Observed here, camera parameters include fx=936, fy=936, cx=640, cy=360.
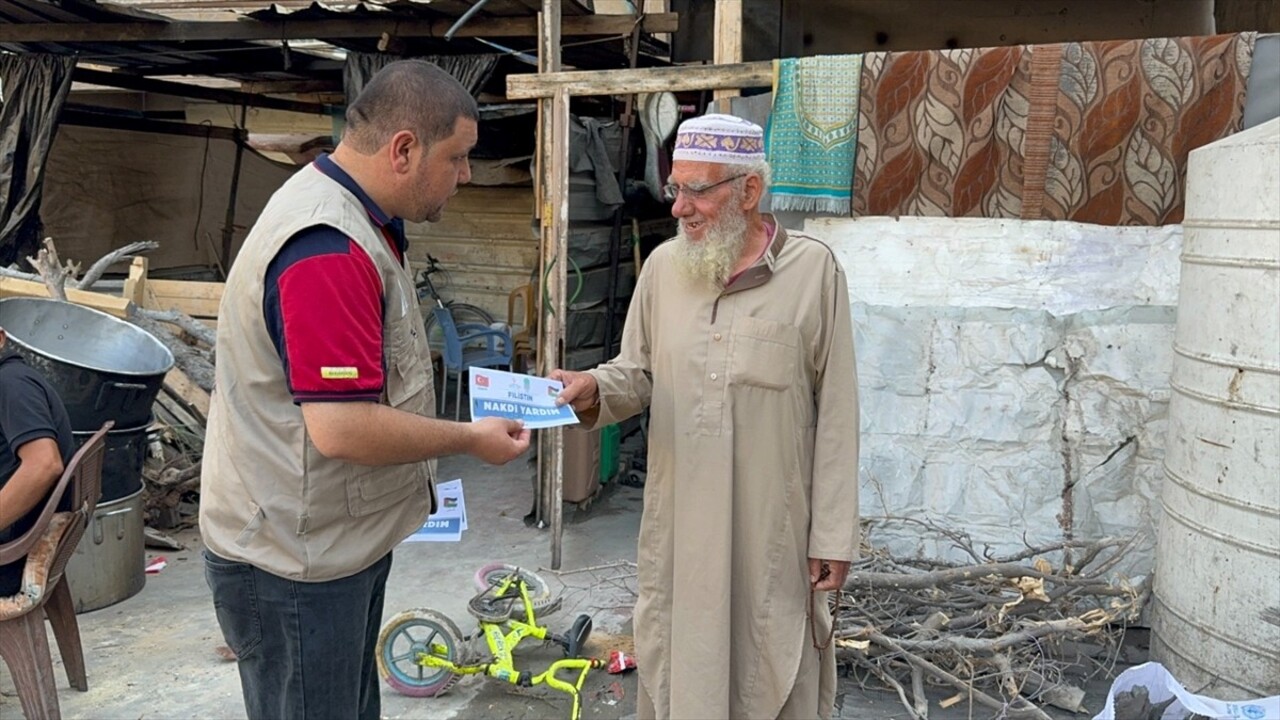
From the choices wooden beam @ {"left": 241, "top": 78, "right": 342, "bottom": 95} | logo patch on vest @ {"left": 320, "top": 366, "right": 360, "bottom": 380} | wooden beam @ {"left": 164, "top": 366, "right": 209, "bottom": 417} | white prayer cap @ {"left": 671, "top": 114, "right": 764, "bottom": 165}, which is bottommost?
wooden beam @ {"left": 164, "top": 366, "right": 209, "bottom": 417}

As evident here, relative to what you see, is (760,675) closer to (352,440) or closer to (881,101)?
(352,440)

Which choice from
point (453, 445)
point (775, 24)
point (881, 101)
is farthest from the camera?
point (775, 24)

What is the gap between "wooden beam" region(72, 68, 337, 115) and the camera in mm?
8625

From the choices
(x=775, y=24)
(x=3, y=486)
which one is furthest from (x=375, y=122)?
(x=775, y=24)

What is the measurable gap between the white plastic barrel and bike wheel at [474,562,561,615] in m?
2.60

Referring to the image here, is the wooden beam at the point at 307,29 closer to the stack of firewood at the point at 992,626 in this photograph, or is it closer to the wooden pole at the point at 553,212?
the wooden pole at the point at 553,212

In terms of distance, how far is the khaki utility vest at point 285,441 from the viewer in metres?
1.98

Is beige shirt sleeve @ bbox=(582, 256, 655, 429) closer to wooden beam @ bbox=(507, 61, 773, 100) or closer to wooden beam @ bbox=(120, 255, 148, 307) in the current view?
wooden beam @ bbox=(507, 61, 773, 100)

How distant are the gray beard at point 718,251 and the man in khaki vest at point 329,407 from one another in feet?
2.60

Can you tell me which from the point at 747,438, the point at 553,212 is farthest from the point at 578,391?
the point at 553,212

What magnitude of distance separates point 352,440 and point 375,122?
72 centimetres

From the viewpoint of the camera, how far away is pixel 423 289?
31.8ft

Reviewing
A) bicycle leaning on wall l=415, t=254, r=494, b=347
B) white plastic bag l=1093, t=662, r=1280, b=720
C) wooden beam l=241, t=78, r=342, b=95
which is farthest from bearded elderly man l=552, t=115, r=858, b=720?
wooden beam l=241, t=78, r=342, b=95

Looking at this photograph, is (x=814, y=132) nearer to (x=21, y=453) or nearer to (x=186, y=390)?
(x=21, y=453)
